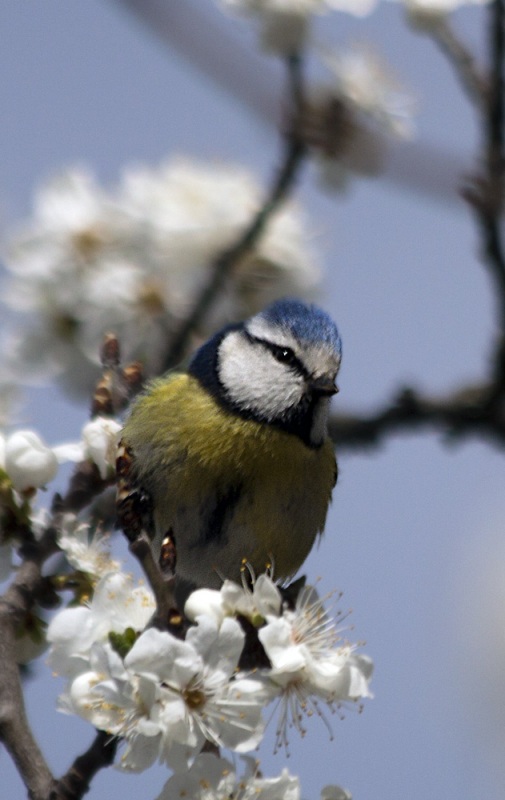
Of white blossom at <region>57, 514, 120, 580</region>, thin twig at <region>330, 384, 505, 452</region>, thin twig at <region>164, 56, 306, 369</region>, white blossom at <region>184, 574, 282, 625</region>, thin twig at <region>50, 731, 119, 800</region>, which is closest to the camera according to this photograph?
thin twig at <region>50, 731, 119, 800</region>

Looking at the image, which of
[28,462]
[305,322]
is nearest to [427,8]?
[305,322]

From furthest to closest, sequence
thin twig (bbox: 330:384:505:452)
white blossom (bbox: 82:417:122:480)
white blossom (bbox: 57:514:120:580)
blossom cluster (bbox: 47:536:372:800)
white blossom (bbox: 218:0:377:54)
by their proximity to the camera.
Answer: thin twig (bbox: 330:384:505:452) → white blossom (bbox: 218:0:377:54) → white blossom (bbox: 82:417:122:480) → white blossom (bbox: 57:514:120:580) → blossom cluster (bbox: 47:536:372:800)

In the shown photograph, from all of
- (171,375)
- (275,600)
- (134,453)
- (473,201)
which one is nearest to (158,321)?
(171,375)

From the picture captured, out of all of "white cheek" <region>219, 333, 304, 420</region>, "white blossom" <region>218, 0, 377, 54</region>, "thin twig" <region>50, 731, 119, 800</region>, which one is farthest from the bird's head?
"thin twig" <region>50, 731, 119, 800</region>

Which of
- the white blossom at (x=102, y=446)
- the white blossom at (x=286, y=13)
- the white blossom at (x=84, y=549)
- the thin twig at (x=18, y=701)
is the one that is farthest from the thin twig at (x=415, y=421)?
the thin twig at (x=18, y=701)

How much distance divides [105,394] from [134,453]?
0.84 ft

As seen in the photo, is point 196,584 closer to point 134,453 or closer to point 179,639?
point 134,453

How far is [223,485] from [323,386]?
0.34 meters

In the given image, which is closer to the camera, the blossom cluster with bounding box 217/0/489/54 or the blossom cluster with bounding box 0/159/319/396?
the blossom cluster with bounding box 217/0/489/54

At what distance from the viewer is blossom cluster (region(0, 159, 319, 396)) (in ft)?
12.1

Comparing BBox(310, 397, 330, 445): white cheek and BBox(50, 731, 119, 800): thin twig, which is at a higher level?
BBox(310, 397, 330, 445): white cheek

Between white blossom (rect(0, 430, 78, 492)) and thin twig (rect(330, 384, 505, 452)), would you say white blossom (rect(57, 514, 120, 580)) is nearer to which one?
white blossom (rect(0, 430, 78, 492))

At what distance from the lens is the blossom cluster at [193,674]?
6.01ft

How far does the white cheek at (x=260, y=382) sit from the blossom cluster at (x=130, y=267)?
0.56 meters
